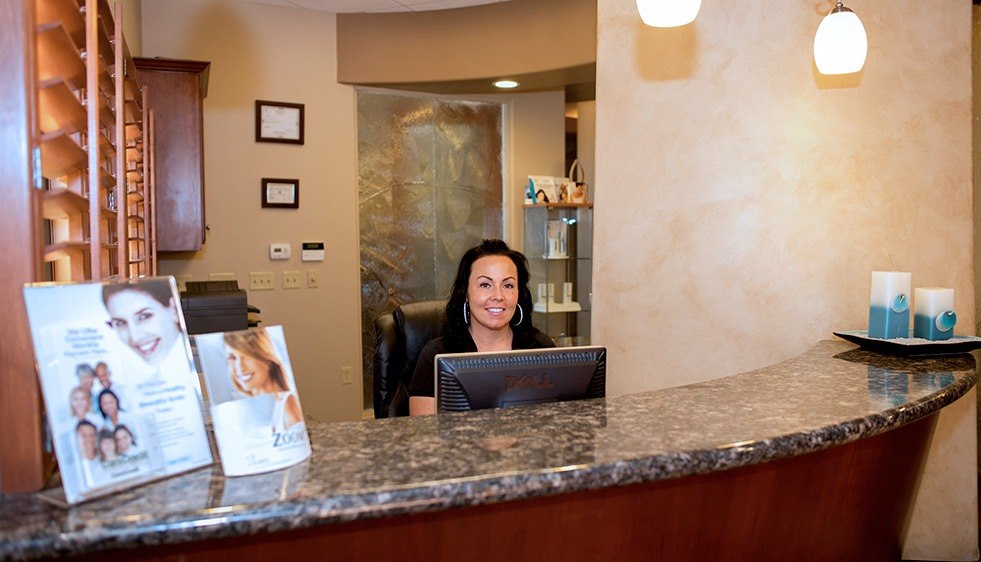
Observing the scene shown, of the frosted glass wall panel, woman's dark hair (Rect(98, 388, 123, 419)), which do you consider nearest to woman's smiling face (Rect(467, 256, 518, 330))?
woman's dark hair (Rect(98, 388, 123, 419))

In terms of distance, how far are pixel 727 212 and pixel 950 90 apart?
86cm

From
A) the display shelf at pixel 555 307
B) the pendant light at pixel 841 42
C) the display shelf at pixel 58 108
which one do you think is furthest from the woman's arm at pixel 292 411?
the display shelf at pixel 555 307

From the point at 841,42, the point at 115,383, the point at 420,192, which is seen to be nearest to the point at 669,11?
the point at 841,42

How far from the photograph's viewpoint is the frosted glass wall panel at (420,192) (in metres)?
5.66

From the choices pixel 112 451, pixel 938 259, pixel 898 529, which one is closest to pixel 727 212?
pixel 938 259

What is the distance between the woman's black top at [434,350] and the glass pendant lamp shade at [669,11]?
3.68 ft

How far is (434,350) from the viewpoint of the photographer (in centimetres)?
266

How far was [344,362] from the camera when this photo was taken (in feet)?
18.1

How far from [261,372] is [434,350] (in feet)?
4.99

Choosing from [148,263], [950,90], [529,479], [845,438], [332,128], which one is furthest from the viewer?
[332,128]

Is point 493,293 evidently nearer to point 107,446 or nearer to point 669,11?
point 669,11

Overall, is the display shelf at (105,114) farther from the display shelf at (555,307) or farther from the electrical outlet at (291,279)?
the display shelf at (555,307)

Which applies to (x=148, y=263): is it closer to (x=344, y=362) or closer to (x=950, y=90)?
(x=344, y=362)

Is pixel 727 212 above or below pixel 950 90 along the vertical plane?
below
